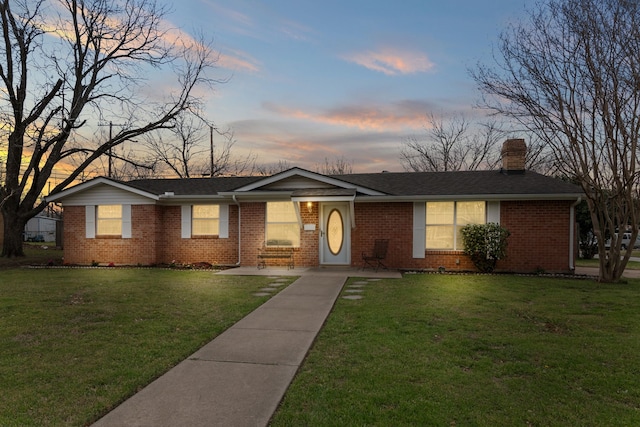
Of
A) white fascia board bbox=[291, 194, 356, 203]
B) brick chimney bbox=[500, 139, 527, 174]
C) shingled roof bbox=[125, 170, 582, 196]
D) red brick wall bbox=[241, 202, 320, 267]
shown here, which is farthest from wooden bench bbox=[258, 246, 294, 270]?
brick chimney bbox=[500, 139, 527, 174]

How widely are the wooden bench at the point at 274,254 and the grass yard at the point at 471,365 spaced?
589cm

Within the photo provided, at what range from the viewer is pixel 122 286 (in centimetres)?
949

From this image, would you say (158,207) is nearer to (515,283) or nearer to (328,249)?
(328,249)

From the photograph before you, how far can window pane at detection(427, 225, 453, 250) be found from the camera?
12.8 m

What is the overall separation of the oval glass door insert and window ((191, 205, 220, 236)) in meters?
4.32

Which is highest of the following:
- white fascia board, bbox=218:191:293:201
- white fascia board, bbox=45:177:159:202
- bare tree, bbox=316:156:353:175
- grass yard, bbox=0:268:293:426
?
bare tree, bbox=316:156:353:175

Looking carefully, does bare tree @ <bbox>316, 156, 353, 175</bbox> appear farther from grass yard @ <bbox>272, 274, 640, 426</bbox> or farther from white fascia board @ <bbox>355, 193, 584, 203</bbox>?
grass yard @ <bbox>272, 274, 640, 426</bbox>

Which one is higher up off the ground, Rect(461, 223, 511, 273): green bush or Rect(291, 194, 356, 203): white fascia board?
Rect(291, 194, 356, 203): white fascia board

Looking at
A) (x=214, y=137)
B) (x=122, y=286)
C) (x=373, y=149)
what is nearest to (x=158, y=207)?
(x=122, y=286)

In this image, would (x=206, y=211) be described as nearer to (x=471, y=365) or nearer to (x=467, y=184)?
(x=467, y=184)

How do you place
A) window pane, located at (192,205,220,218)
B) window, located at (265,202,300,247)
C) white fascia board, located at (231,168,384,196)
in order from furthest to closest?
window pane, located at (192,205,220,218), window, located at (265,202,300,247), white fascia board, located at (231,168,384,196)

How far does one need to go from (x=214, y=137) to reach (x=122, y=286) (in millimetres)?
25197

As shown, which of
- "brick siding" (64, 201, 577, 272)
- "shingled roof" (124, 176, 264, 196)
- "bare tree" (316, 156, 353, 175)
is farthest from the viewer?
"bare tree" (316, 156, 353, 175)

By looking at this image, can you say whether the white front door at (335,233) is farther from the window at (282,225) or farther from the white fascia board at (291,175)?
the window at (282,225)
